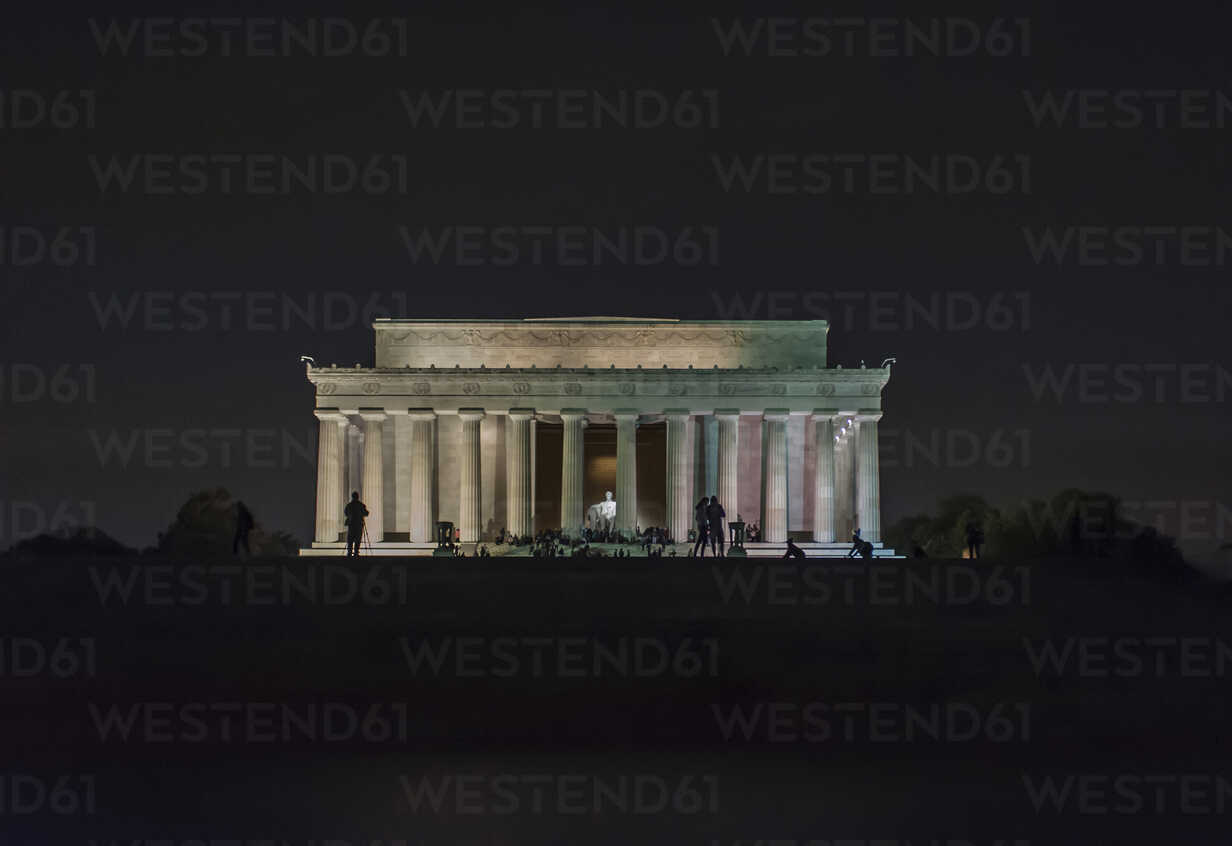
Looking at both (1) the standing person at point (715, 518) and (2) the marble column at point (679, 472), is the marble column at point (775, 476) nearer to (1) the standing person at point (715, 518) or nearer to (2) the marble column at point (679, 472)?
(2) the marble column at point (679, 472)

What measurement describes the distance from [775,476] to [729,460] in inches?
84.5

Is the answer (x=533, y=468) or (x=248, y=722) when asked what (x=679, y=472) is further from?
(x=248, y=722)

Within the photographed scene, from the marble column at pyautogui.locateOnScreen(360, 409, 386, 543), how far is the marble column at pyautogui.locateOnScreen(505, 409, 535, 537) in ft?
19.1

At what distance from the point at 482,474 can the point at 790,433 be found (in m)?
14.2

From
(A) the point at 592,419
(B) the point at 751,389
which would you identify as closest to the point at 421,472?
(A) the point at 592,419

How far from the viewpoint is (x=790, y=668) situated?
86.4 ft

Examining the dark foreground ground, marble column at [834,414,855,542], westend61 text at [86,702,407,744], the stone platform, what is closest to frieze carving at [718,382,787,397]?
marble column at [834,414,855,542]

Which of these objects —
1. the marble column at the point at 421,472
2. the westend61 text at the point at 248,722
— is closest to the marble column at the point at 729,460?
the marble column at the point at 421,472

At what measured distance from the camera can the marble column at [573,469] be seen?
197 feet

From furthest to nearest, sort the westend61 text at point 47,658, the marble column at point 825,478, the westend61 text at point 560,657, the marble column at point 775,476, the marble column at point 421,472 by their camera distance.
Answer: the marble column at point 421,472, the marble column at point 825,478, the marble column at point 775,476, the westend61 text at point 560,657, the westend61 text at point 47,658

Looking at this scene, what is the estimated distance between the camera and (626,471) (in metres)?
60.2

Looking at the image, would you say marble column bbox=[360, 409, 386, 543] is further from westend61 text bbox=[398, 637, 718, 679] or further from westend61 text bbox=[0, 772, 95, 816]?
westend61 text bbox=[0, 772, 95, 816]

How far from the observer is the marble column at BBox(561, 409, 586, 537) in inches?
2365

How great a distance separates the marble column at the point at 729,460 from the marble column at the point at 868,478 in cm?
551
